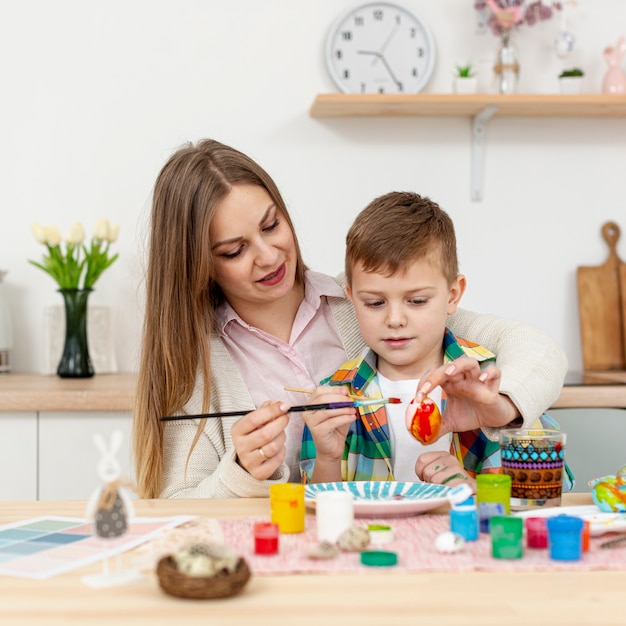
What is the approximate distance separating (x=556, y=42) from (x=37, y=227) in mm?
1642

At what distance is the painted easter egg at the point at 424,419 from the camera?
4.29 feet

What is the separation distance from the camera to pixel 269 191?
1.71 meters

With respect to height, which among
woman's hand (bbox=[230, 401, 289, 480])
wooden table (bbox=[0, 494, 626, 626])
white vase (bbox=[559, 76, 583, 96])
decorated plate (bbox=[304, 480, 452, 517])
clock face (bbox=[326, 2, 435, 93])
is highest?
clock face (bbox=[326, 2, 435, 93])

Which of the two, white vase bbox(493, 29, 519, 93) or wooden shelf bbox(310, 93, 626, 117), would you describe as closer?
wooden shelf bbox(310, 93, 626, 117)

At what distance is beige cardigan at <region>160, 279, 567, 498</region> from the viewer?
1.38 m

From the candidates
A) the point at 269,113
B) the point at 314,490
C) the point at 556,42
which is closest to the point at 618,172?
the point at 556,42

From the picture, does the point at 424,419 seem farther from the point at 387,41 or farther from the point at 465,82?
the point at 387,41

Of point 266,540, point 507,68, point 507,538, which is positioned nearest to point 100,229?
point 507,68

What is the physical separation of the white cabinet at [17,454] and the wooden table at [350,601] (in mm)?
1518

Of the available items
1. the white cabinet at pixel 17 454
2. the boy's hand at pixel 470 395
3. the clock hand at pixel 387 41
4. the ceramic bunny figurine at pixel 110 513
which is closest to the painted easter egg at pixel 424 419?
the boy's hand at pixel 470 395

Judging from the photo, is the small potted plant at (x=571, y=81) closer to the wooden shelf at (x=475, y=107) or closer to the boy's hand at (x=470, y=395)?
Answer: the wooden shelf at (x=475, y=107)

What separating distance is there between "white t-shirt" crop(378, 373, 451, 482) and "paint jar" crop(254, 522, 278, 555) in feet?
2.10

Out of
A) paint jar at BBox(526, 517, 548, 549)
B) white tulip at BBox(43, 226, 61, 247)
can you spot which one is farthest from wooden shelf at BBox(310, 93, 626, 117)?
paint jar at BBox(526, 517, 548, 549)

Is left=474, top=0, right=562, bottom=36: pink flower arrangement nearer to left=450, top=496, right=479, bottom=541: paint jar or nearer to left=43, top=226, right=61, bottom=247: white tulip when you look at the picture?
left=43, top=226, right=61, bottom=247: white tulip
